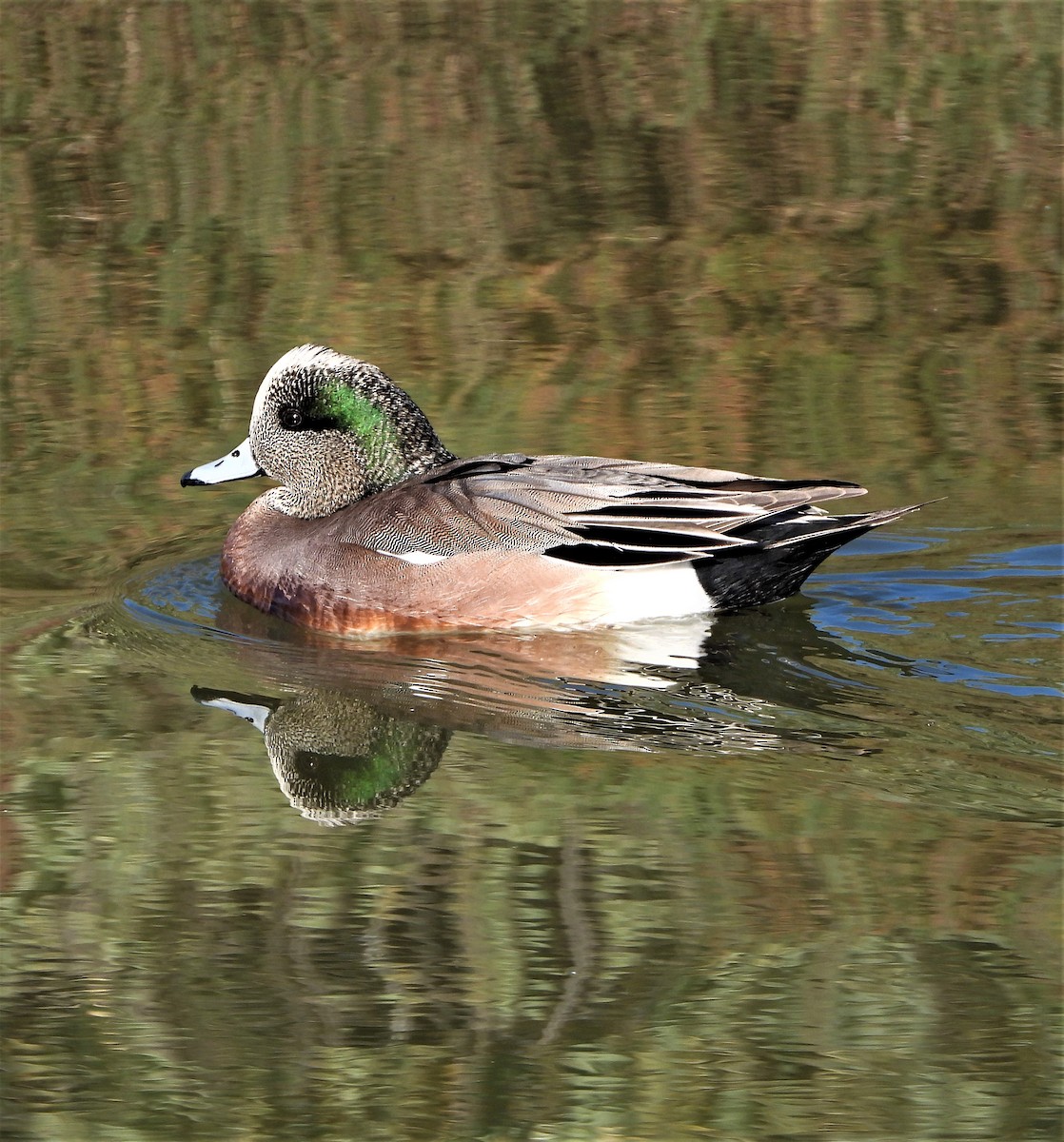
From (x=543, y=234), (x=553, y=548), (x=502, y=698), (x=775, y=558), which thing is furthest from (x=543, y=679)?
(x=543, y=234)

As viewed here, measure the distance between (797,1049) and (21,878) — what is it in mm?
1987

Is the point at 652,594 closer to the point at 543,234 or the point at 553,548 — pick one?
the point at 553,548

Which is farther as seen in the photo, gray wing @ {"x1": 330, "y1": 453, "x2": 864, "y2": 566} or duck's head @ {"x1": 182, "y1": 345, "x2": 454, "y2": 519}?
duck's head @ {"x1": 182, "y1": 345, "x2": 454, "y2": 519}

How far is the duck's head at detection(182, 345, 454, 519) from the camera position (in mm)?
6758

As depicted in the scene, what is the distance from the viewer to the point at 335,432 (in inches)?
268

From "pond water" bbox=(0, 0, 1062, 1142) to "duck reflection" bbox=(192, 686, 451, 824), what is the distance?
0.06ft

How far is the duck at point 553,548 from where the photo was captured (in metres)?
6.12

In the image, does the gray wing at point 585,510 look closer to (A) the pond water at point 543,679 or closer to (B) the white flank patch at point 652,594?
(B) the white flank patch at point 652,594

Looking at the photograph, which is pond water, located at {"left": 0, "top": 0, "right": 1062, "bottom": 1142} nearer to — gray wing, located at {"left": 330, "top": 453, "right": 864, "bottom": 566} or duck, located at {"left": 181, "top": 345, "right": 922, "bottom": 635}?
duck, located at {"left": 181, "top": 345, "right": 922, "bottom": 635}

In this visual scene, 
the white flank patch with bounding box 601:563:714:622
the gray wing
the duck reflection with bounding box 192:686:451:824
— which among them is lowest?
the duck reflection with bounding box 192:686:451:824

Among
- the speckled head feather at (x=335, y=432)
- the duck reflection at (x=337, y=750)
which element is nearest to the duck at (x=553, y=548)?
the speckled head feather at (x=335, y=432)

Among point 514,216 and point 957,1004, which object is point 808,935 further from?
point 514,216

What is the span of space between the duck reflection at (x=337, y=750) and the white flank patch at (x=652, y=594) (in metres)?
0.95

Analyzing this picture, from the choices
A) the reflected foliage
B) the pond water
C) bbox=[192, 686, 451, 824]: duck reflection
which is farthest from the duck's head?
bbox=[192, 686, 451, 824]: duck reflection
